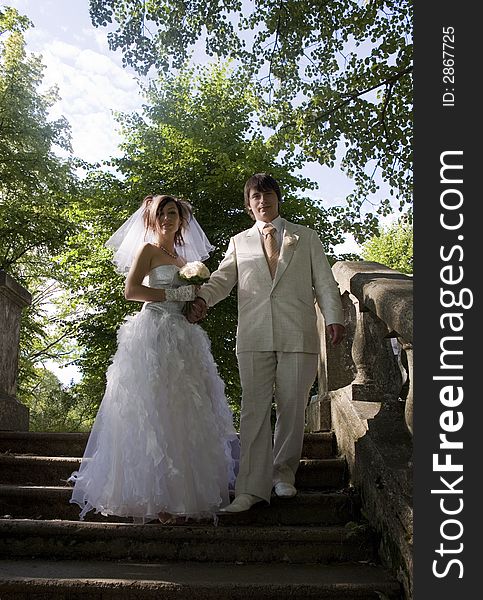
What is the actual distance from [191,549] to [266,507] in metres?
0.57

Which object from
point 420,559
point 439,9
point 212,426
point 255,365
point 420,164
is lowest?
point 420,559

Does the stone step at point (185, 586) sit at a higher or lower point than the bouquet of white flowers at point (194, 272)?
lower

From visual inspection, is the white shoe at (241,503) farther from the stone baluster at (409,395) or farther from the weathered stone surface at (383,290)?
the weathered stone surface at (383,290)

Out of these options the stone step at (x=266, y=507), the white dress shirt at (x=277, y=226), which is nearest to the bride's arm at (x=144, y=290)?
the white dress shirt at (x=277, y=226)

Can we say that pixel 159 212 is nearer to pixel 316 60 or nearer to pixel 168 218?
pixel 168 218

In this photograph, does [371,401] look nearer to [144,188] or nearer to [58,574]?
[58,574]

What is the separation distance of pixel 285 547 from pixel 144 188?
13.2m

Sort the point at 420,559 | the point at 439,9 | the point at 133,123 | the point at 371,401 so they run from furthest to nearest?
the point at 133,123
the point at 371,401
the point at 439,9
the point at 420,559

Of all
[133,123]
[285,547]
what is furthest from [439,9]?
[133,123]

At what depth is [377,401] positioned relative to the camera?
4.61m

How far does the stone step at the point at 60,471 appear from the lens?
4383mm

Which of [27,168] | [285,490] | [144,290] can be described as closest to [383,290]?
[285,490]

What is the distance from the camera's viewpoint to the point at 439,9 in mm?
3338

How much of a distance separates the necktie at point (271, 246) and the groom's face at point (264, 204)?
66mm
